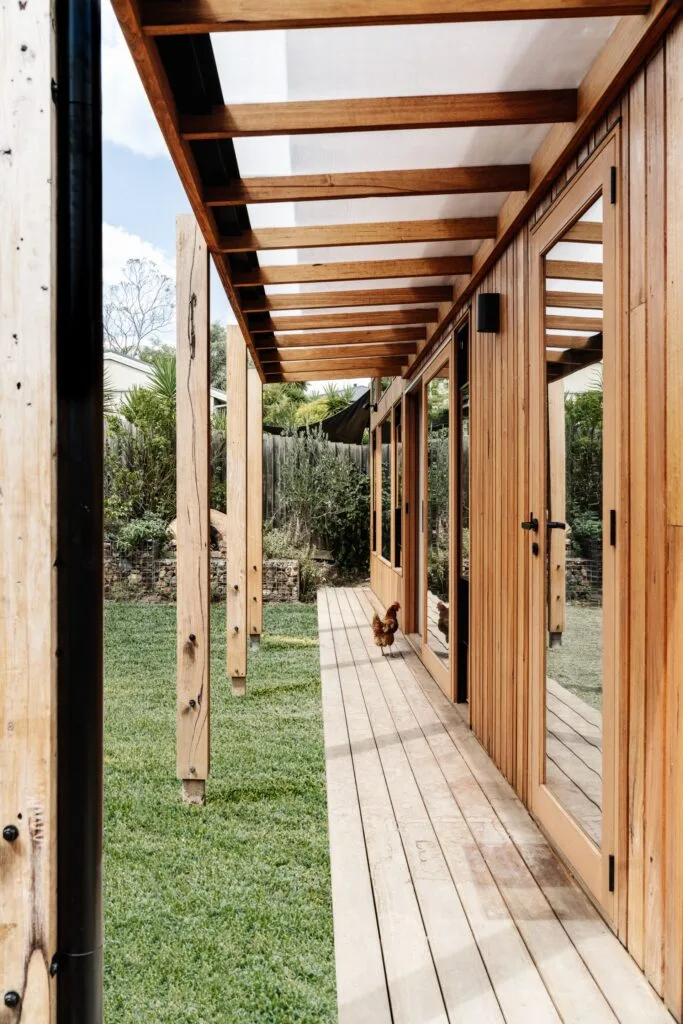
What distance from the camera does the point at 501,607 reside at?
3561 millimetres

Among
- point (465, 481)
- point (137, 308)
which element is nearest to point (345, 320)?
point (465, 481)

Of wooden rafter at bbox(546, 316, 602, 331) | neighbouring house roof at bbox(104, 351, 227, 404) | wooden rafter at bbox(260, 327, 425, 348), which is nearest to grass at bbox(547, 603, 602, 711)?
wooden rafter at bbox(546, 316, 602, 331)

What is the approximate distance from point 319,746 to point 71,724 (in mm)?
3032

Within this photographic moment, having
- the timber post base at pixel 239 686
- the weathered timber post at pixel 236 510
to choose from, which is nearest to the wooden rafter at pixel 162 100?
the weathered timber post at pixel 236 510

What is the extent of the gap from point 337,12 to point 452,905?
2.50 m

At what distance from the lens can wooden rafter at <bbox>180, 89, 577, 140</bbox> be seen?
230cm

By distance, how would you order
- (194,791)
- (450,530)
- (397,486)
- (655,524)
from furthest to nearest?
(397,486) < (450,530) < (194,791) < (655,524)

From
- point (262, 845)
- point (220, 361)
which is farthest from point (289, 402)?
point (262, 845)

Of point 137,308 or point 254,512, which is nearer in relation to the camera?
point 254,512

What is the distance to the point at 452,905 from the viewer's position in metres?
2.39

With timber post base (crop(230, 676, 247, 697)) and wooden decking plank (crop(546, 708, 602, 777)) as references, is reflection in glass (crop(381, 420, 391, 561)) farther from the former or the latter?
wooden decking plank (crop(546, 708, 602, 777))

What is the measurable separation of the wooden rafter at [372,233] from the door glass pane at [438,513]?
5.47 feet

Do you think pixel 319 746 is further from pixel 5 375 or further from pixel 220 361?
pixel 220 361

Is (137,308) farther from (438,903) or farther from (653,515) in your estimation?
(653,515)
